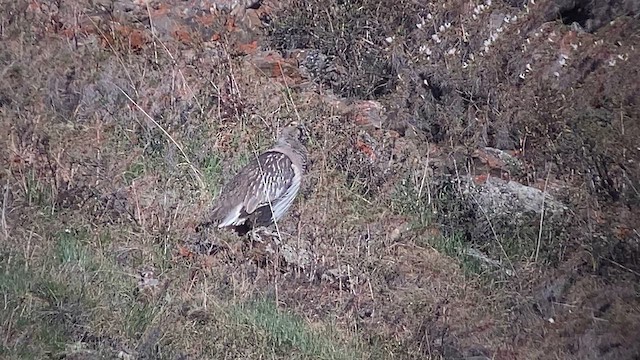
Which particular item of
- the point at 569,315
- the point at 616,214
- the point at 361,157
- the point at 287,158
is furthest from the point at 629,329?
the point at 287,158

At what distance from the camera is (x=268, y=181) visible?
11.1 ft

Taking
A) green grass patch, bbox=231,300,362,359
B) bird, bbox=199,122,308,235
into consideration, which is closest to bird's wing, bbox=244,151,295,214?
bird, bbox=199,122,308,235

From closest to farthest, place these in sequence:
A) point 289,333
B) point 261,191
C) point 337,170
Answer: point 289,333
point 261,191
point 337,170

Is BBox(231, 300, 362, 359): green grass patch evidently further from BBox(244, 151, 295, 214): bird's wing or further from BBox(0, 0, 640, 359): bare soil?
BBox(244, 151, 295, 214): bird's wing

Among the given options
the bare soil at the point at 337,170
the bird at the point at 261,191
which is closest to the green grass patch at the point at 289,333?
the bare soil at the point at 337,170

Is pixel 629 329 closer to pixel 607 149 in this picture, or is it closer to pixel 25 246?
pixel 607 149

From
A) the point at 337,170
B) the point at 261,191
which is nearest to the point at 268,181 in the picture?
the point at 261,191

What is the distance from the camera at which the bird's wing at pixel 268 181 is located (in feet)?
11.0

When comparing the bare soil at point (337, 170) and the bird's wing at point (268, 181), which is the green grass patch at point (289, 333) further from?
the bird's wing at point (268, 181)

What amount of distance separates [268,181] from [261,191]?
0.05 meters

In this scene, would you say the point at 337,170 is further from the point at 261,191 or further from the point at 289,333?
the point at 289,333

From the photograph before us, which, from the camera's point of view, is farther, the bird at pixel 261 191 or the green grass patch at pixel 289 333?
the bird at pixel 261 191

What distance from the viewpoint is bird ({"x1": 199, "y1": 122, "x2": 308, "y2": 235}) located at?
336cm

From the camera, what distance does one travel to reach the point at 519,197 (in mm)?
3244
